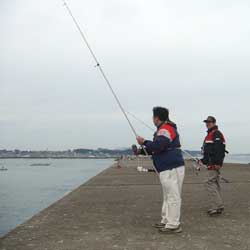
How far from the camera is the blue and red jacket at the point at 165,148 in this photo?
612 cm

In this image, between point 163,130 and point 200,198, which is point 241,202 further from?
point 163,130

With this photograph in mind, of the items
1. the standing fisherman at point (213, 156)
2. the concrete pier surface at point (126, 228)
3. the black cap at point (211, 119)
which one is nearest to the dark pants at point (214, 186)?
the standing fisherman at point (213, 156)

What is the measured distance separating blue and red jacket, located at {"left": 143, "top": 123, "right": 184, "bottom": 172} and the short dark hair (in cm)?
10

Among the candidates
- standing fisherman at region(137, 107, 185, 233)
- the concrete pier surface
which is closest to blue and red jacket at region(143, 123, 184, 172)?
standing fisherman at region(137, 107, 185, 233)

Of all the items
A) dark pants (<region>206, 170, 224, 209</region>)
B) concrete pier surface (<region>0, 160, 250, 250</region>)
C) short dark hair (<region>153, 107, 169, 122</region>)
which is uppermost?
short dark hair (<region>153, 107, 169, 122</region>)

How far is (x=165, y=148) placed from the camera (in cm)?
617

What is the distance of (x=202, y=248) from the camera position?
17.7ft

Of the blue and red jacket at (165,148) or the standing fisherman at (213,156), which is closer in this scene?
the blue and red jacket at (165,148)

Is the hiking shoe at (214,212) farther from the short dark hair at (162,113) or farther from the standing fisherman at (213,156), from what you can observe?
the short dark hair at (162,113)

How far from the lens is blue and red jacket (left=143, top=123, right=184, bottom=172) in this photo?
6117 millimetres

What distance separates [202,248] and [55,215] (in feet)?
11.2

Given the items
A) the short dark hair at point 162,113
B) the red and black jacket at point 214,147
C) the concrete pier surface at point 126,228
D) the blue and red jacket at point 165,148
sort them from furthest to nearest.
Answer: the red and black jacket at point 214,147 < the short dark hair at point 162,113 < the blue and red jacket at point 165,148 < the concrete pier surface at point 126,228

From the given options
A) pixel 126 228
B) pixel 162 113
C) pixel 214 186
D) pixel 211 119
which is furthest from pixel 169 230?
pixel 211 119

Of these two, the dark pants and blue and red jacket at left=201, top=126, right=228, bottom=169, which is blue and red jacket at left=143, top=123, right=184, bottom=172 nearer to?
blue and red jacket at left=201, top=126, right=228, bottom=169
